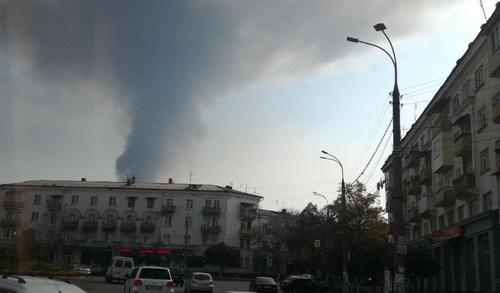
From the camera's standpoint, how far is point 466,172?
117ft

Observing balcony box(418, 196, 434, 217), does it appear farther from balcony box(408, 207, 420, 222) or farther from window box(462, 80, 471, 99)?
window box(462, 80, 471, 99)

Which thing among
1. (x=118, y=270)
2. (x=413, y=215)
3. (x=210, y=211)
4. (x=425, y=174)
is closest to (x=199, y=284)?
(x=118, y=270)

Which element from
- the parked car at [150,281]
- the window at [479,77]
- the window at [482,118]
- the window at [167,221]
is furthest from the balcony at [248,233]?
the parked car at [150,281]

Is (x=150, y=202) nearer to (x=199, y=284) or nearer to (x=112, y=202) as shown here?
(x=112, y=202)

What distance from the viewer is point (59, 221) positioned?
92312 millimetres

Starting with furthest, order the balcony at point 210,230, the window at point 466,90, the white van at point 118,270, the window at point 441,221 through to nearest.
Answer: the balcony at point 210,230
the white van at point 118,270
the window at point 441,221
the window at point 466,90

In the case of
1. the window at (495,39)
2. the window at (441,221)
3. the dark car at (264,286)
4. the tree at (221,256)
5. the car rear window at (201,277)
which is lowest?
the dark car at (264,286)

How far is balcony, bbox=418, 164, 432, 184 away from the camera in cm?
4575

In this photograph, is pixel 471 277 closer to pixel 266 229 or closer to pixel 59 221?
pixel 266 229

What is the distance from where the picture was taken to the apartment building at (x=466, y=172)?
3095cm

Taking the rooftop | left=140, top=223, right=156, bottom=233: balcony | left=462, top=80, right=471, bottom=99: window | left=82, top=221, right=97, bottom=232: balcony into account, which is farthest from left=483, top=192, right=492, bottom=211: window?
left=82, top=221, right=97, bottom=232: balcony

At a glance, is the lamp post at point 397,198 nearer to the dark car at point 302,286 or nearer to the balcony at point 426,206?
the balcony at point 426,206

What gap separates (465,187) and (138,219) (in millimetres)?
68666

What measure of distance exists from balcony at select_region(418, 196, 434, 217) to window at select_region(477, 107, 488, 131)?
1208cm
